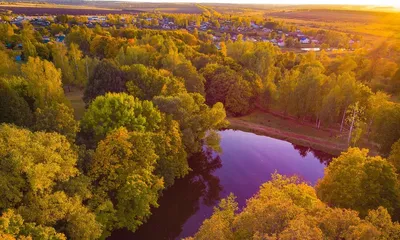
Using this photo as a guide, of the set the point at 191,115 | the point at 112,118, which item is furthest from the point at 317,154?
the point at 112,118

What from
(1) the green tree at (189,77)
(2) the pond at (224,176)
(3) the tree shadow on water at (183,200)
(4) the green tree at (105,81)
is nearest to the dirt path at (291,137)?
(2) the pond at (224,176)

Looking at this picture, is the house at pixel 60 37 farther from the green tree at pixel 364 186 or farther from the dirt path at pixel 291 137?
the green tree at pixel 364 186

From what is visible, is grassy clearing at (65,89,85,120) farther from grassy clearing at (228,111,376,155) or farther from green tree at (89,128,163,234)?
grassy clearing at (228,111,376,155)

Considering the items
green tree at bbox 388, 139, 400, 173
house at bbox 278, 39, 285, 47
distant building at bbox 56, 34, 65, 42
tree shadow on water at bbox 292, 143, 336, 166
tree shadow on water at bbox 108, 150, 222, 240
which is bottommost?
tree shadow on water at bbox 292, 143, 336, 166

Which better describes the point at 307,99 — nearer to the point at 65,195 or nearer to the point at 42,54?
the point at 65,195

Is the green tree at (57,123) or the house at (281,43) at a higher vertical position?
the green tree at (57,123)

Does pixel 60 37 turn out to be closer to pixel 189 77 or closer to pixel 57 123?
pixel 189 77

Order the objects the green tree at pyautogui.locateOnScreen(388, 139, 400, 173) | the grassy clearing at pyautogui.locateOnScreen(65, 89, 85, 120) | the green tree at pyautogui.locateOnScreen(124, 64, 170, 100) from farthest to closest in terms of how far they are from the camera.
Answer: the grassy clearing at pyautogui.locateOnScreen(65, 89, 85, 120)
the green tree at pyautogui.locateOnScreen(124, 64, 170, 100)
the green tree at pyautogui.locateOnScreen(388, 139, 400, 173)

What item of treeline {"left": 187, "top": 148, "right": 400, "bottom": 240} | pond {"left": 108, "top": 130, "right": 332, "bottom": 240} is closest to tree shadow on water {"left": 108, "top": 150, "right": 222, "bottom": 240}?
pond {"left": 108, "top": 130, "right": 332, "bottom": 240}
